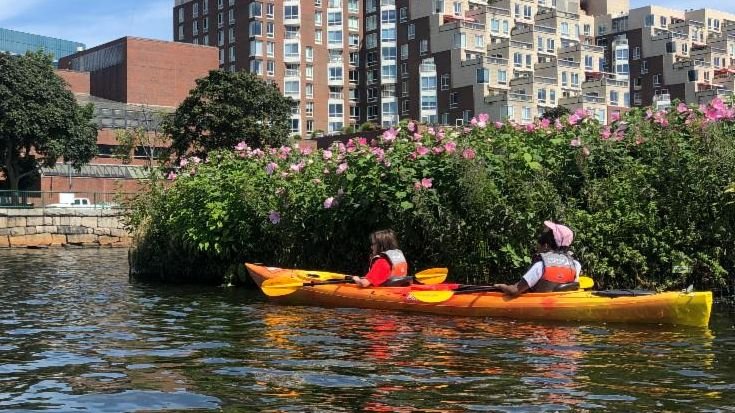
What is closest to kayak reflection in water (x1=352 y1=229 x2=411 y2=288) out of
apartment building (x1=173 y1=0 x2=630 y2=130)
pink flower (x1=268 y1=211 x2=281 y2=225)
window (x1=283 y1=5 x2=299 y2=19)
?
pink flower (x1=268 y1=211 x2=281 y2=225)

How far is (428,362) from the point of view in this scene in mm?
8094

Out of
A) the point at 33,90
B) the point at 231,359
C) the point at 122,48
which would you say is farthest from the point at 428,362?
the point at 122,48

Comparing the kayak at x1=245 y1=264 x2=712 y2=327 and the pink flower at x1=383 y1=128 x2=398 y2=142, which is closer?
the kayak at x1=245 y1=264 x2=712 y2=327

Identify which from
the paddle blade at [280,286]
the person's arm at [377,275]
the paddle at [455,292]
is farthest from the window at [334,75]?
the paddle at [455,292]

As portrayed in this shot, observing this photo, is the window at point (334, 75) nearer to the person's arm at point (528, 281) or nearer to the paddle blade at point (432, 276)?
the paddle blade at point (432, 276)

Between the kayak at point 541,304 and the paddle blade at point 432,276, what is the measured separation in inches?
20.4

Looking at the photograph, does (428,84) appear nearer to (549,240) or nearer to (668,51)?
(668,51)

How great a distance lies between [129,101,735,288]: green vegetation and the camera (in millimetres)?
12047

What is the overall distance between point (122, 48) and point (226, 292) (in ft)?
247

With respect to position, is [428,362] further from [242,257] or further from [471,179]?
[242,257]

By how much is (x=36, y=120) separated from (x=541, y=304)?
45.9m

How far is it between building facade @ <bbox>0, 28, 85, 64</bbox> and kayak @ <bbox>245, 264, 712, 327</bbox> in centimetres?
16437

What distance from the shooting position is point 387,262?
1212 centimetres

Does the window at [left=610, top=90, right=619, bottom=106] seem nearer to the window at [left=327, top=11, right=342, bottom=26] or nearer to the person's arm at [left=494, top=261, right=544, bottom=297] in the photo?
the window at [left=327, top=11, right=342, bottom=26]
